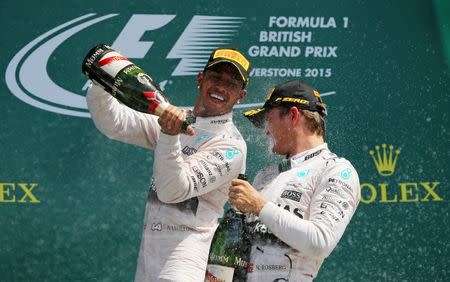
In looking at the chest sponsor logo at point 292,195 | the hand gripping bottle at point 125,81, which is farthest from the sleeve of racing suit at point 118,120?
the chest sponsor logo at point 292,195

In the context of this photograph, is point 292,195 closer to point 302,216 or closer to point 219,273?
point 302,216

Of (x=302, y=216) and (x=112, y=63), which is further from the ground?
(x=112, y=63)

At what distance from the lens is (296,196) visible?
3.09 metres

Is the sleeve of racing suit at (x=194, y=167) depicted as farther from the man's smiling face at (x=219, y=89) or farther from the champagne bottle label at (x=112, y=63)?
the champagne bottle label at (x=112, y=63)

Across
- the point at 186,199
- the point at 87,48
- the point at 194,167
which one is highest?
the point at 87,48

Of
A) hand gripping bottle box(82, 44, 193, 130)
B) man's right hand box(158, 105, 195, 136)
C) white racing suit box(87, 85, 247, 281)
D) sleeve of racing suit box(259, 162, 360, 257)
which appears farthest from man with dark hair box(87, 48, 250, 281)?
sleeve of racing suit box(259, 162, 360, 257)

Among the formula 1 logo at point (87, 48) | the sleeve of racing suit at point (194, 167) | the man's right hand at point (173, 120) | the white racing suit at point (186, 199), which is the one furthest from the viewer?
the formula 1 logo at point (87, 48)

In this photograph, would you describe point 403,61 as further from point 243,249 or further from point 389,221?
point 243,249

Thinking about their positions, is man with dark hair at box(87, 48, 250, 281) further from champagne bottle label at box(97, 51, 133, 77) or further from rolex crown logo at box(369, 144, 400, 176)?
rolex crown logo at box(369, 144, 400, 176)

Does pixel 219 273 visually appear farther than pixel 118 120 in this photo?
No

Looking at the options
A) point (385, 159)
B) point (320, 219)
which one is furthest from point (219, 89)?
point (385, 159)

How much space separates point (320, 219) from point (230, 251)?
362 mm

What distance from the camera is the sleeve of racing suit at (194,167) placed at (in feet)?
10.9

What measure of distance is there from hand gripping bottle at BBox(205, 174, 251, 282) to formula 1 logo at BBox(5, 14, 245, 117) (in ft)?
7.38
